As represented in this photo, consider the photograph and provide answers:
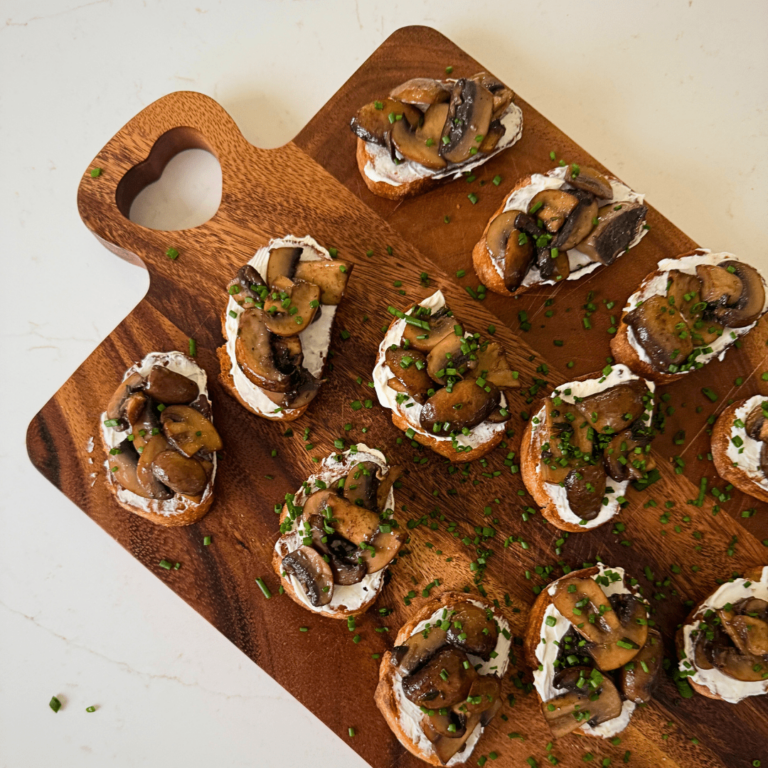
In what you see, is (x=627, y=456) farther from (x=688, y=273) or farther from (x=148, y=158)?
(x=148, y=158)

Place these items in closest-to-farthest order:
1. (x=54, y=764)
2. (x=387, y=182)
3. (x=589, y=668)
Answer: (x=589, y=668) → (x=387, y=182) → (x=54, y=764)

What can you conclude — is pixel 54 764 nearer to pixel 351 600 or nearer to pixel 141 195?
pixel 351 600

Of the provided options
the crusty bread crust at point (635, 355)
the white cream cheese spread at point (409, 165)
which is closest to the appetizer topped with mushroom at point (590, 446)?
the crusty bread crust at point (635, 355)

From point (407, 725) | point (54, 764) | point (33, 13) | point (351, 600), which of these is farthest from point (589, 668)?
point (33, 13)

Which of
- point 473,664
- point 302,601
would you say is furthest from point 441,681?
point 302,601

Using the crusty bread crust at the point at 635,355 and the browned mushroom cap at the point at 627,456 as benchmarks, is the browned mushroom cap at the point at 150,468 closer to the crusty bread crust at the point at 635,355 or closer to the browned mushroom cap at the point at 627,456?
the browned mushroom cap at the point at 627,456

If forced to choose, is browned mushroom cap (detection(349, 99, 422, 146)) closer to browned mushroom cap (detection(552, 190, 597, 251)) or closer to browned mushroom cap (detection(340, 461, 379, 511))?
browned mushroom cap (detection(552, 190, 597, 251))
